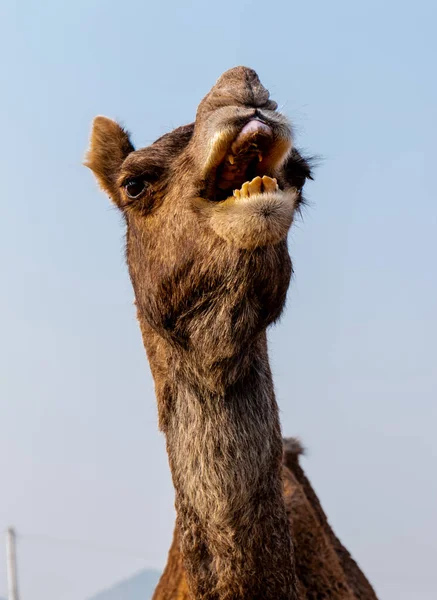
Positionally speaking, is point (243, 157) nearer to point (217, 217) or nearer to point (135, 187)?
point (217, 217)

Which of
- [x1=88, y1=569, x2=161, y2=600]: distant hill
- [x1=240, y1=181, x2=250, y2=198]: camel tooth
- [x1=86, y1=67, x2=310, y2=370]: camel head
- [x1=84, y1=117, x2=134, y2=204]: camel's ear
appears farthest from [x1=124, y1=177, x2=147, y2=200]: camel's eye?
[x1=88, y1=569, x2=161, y2=600]: distant hill

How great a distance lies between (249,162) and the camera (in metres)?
3.70

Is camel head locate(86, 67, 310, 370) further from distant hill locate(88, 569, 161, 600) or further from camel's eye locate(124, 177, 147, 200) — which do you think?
distant hill locate(88, 569, 161, 600)

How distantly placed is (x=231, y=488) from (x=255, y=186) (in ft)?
4.86

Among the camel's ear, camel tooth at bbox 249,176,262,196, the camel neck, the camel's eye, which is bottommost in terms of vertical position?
the camel neck

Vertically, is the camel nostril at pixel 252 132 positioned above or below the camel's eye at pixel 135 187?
below

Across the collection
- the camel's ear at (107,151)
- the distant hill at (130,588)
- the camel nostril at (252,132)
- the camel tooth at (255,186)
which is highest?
the distant hill at (130,588)

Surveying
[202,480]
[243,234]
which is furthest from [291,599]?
[243,234]

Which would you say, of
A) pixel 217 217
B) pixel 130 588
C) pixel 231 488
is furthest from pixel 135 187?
pixel 130 588

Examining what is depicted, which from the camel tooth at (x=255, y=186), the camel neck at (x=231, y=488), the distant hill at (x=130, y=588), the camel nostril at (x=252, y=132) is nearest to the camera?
the camel nostril at (x=252, y=132)

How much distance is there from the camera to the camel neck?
3996mm

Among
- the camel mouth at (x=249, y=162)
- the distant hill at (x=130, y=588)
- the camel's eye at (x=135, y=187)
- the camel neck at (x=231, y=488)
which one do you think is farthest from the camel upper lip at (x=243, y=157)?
the distant hill at (x=130, y=588)

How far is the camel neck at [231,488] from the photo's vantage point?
400 cm

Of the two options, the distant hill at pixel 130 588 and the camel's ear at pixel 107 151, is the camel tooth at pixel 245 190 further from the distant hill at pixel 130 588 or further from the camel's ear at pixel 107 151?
the distant hill at pixel 130 588
